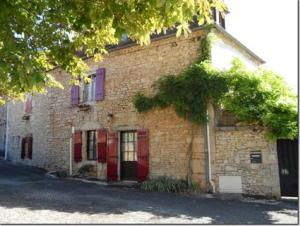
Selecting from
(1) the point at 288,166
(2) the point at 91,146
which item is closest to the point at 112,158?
(2) the point at 91,146

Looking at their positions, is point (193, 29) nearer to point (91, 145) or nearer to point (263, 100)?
point (263, 100)

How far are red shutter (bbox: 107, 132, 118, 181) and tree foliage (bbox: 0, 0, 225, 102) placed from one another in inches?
298

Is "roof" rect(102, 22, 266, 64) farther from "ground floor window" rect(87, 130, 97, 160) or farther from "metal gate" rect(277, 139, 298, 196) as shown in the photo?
"metal gate" rect(277, 139, 298, 196)

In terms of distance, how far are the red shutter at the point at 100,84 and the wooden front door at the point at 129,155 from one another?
1.93 metres

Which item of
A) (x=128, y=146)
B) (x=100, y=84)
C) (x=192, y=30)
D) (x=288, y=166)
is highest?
(x=192, y=30)

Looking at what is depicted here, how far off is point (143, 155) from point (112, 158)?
5.02 ft

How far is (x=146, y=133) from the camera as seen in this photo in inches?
479

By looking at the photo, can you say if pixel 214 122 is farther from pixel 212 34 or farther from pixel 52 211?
pixel 52 211

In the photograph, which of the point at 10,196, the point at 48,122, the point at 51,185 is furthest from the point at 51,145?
the point at 10,196

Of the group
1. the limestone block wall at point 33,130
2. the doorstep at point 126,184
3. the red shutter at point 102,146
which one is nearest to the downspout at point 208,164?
the doorstep at point 126,184

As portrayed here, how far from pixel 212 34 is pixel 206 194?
516 centimetres

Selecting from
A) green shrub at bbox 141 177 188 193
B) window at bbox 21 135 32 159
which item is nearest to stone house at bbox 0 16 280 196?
green shrub at bbox 141 177 188 193

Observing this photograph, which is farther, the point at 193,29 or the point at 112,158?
the point at 112,158

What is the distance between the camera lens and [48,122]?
1661cm
